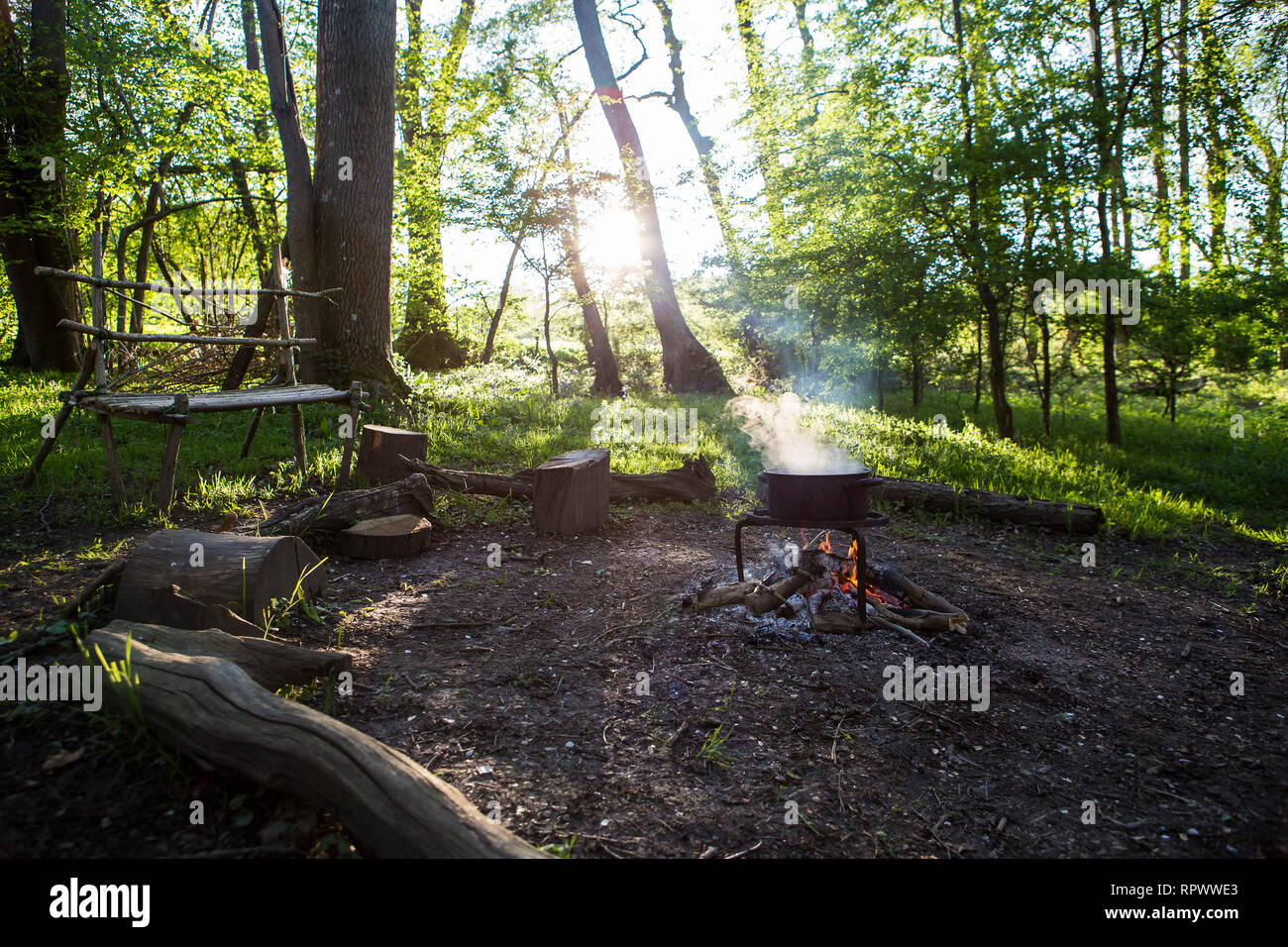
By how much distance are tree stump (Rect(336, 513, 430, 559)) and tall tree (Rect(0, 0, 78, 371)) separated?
34.3ft

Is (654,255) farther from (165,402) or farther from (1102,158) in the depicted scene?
(165,402)

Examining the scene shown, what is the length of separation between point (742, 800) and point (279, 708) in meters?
1.47

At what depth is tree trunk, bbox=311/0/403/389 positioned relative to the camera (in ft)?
25.0

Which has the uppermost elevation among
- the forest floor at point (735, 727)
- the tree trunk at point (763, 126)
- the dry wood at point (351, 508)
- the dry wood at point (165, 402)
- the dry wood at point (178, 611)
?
the tree trunk at point (763, 126)

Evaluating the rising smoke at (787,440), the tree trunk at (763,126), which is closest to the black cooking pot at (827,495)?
the rising smoke at (787,440)

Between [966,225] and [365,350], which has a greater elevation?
[966,225]

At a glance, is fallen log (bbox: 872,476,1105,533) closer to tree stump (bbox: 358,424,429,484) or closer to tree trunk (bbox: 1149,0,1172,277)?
tree stump (bbox: 358,424,429,484)

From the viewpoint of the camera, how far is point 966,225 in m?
10.2

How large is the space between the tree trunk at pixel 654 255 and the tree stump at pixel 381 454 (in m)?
10.7

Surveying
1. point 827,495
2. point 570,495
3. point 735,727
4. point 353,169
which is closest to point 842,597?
point 827,495

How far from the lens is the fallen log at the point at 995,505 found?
18.4 feet

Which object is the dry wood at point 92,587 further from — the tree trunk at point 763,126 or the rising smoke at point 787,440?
the tree trunk at point 763,126
